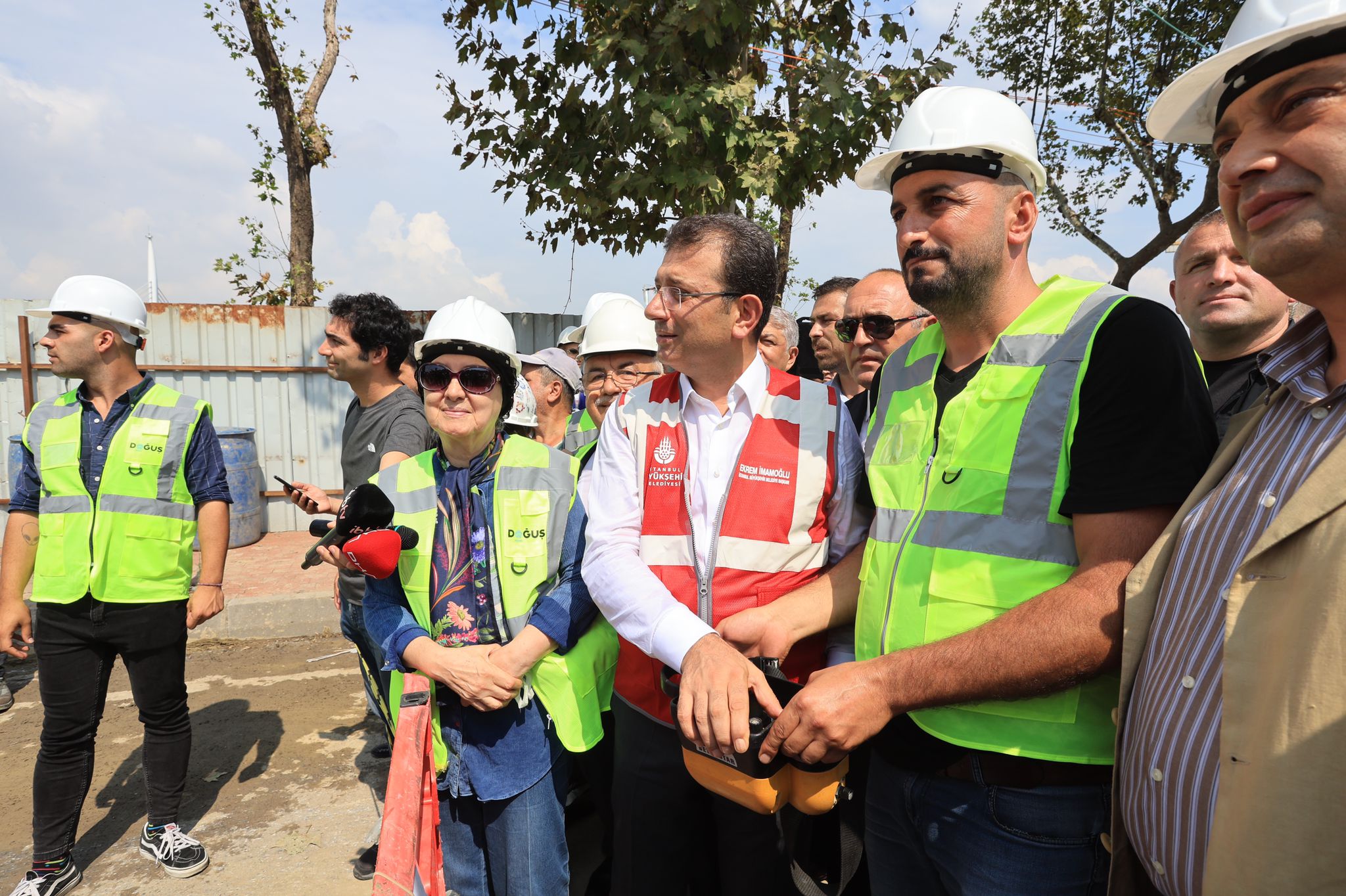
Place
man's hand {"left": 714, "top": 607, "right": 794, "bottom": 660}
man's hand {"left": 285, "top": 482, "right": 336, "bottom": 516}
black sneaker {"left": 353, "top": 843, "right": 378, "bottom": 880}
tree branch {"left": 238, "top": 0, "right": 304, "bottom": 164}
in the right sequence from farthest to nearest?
tree branch {"left": 238, "top": 0, "right": 304, "bottom": 164} → black sneaker {"left": 353, "top": 843, "right": 378, "bottom": 880} → man's hand {"left": 285, "top": 482, "right": 336, "bottom": 516} → man's hand {"left": 714, "top": 607, "right": 794, "bottom": 660}

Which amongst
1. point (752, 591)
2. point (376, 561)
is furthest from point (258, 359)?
point (752, 591)

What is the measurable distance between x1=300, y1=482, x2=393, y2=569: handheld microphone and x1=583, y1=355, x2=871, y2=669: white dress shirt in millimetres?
617

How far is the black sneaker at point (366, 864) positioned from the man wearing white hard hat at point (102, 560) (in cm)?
68

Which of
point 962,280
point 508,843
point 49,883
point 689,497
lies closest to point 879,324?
point 689,497

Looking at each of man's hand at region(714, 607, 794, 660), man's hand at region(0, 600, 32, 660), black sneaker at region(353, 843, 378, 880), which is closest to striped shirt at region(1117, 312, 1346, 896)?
man's hand at region(714, 607, 794, 660)

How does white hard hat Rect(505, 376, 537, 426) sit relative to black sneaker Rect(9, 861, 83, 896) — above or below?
above

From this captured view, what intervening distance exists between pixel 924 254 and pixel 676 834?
5.65 ft

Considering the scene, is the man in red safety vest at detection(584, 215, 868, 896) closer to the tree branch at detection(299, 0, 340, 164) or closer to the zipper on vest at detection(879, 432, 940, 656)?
the zipper on vest at detection(879, 432, 940, 656)

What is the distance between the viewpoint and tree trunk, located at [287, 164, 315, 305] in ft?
34.0

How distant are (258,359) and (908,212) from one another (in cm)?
887

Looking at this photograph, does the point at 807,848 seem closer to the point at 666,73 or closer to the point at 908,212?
the point at 908,212

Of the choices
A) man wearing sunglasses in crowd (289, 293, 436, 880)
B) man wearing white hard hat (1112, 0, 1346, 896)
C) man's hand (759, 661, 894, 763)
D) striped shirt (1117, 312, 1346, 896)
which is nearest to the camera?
man wearing white hard hat (1112, 0, 1346, 896)

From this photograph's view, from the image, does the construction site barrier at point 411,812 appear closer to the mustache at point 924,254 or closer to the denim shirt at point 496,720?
the denim shirt at point 496,720

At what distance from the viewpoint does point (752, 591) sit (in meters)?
2.13
